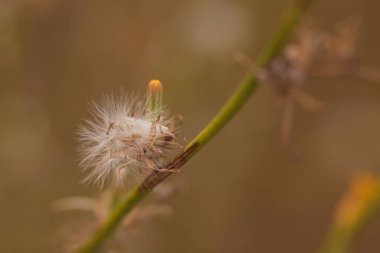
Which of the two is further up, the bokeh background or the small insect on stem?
the bokeh background

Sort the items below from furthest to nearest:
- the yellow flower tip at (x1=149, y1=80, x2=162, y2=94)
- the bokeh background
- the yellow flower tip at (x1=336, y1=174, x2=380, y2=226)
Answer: the bokeh background
the yellow flower tip at (x1=336, y1=174, x2=380, y2=226)
the yellow flower tip at (x1=149, y1=80, x2=162, y2=94)

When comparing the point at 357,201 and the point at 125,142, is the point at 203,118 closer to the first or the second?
the point at 357,201

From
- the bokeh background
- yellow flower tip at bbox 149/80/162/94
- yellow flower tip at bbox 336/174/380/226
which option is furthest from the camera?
the bokeh background

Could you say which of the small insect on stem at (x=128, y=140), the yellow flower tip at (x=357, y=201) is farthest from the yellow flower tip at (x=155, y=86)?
the yellow flower tip at (x=357, y=201)

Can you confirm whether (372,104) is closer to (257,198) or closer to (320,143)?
(320,143)

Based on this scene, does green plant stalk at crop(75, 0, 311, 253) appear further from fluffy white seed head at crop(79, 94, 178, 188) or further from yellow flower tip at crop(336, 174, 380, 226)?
yellow flower tip at crop(336, 174, 380, 226)

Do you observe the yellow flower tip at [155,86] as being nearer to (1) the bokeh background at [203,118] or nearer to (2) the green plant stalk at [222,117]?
(2) the green plant stalk at [222,117]

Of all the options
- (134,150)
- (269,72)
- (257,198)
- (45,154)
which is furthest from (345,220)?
(257,198)

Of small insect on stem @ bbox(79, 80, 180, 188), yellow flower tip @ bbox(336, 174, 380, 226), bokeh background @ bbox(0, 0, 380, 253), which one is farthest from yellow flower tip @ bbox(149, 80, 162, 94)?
bokeh background @ bbox(0, 0, 380, 253)
